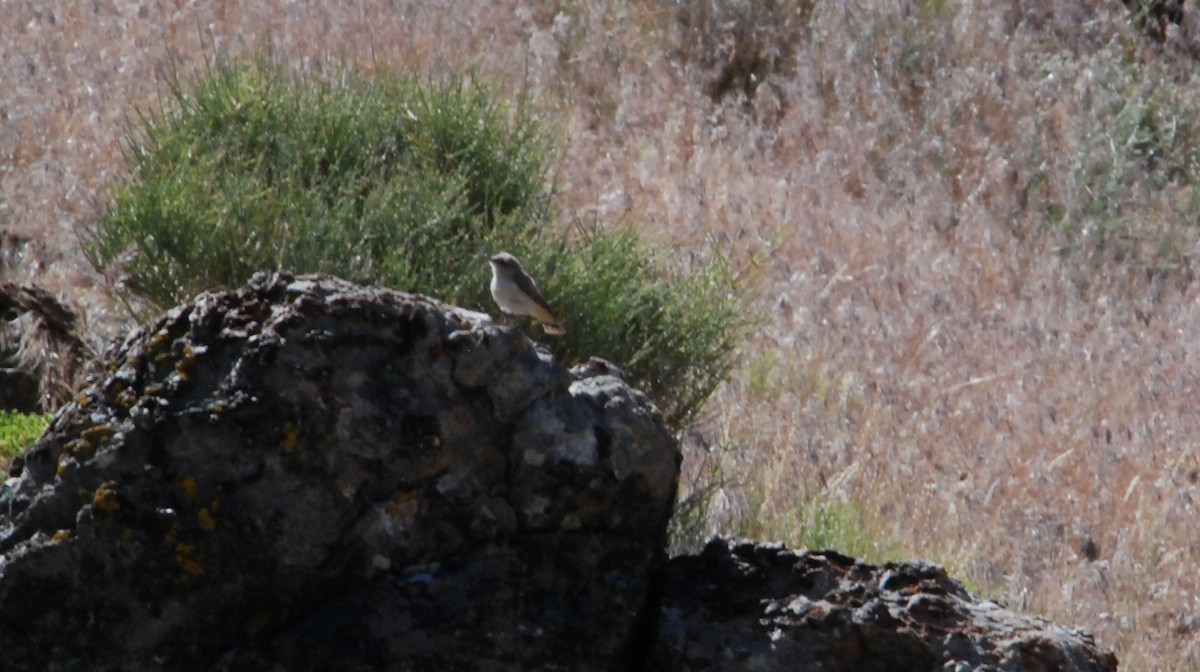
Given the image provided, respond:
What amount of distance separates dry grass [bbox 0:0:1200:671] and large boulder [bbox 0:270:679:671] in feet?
10.6

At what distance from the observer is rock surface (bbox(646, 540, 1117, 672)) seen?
3.90 metres

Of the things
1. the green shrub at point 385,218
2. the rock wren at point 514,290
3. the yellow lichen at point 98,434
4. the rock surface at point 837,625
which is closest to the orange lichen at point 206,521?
the yellow lichen at point 98,434

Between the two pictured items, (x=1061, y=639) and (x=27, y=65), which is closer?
(x=1061, y=639)

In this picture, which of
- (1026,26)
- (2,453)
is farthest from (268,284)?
(1026,26)

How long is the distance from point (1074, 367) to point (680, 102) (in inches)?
174

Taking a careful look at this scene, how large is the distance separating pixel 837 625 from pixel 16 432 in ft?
13.0

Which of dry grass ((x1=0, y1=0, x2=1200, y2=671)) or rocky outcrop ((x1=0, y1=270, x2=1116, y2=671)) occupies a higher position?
rocky outcrop ((x1=0, y1=270, x2=1116, y2=671))

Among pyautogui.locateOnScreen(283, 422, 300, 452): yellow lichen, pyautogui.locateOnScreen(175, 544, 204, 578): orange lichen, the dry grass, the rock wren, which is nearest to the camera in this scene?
pyautogui.locateOnScreen(175, 544, 204, 578): orange lichen

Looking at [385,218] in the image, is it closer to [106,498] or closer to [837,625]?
[106,498]

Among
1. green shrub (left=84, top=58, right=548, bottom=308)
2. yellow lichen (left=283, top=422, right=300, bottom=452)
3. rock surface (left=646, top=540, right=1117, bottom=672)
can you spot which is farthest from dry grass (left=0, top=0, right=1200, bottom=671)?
yellow lichen (left=283, top=422, right=300, bottom=452)

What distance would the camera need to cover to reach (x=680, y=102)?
13.0 metres

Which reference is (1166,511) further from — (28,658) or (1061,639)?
(28,658)

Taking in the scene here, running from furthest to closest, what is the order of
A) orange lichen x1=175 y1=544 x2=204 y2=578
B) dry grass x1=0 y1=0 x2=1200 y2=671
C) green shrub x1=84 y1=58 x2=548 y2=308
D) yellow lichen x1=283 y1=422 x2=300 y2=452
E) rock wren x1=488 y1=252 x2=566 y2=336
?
dry grass x1=0 y1=0 x2=1200 y2=671
green shrub x1=84 y1=58 x2=548 y2=308
rock wren x1=488 y1=252 x2=566 y2=336
yellow lichen x1=283 y1=422 x2=300 y2=452
orange lichen x1=175 y1=544 x2=204 y2=578

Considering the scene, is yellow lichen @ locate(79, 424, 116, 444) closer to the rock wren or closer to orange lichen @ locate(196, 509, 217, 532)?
orange lichen @ locate(196, 509, 217, 532)
